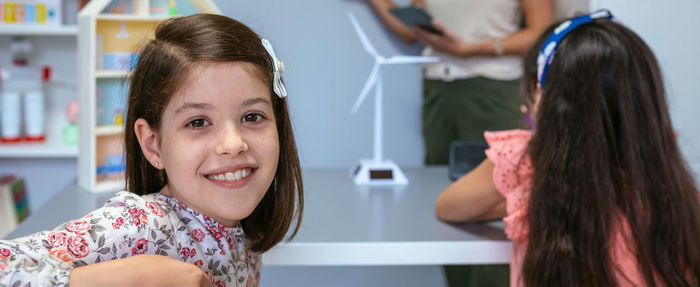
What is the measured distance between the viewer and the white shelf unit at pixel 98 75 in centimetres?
128

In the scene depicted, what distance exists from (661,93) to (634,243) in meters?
0.23

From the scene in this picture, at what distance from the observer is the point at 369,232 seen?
1022mm

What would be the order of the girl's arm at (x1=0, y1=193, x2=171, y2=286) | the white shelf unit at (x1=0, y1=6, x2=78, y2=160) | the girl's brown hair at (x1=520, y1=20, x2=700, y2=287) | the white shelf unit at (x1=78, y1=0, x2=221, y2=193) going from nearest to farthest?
1. the girl's arm at (x1=0, y1=193, x2=171, y2=286)
2. the girl's brown hair at (x1=520, y1=20, x2=700, y2=287)
3. the white shelf unit at (x1=78, y1=0, x2=221, y2=193)
4. the white shelf unit at (x1=0, y1=6, x2=78, y2=160)

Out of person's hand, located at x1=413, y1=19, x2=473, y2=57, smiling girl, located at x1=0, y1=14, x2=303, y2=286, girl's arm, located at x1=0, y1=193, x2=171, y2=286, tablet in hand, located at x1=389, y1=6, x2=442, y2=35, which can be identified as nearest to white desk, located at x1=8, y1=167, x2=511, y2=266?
smiling girl, located at x1=0, y1=14, x2=303, y2=286

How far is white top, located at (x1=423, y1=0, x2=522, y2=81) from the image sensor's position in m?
1.82

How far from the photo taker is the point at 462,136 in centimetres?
191

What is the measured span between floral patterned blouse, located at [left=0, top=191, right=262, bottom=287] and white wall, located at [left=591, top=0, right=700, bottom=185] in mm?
1199

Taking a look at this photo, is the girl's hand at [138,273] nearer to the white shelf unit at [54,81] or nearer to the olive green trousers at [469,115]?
the olive green trousers at [469,115]

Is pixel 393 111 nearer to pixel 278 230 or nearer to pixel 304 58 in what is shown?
pixel 304 58

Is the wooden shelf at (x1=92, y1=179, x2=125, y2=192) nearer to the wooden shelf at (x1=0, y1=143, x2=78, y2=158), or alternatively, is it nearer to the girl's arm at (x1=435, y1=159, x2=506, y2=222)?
the girl's arm at (x1=435, y1=159, x2=506, y2=222)

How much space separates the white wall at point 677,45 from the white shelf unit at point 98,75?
1.08 metres

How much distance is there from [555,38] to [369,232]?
427 millimetres

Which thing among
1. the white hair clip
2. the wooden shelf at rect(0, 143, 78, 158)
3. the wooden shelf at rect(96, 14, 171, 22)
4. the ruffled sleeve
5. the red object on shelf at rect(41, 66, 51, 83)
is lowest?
the wooden shelf at rect(0, 143, 78, 158)

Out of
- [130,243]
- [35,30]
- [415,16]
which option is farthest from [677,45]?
[35,30]
